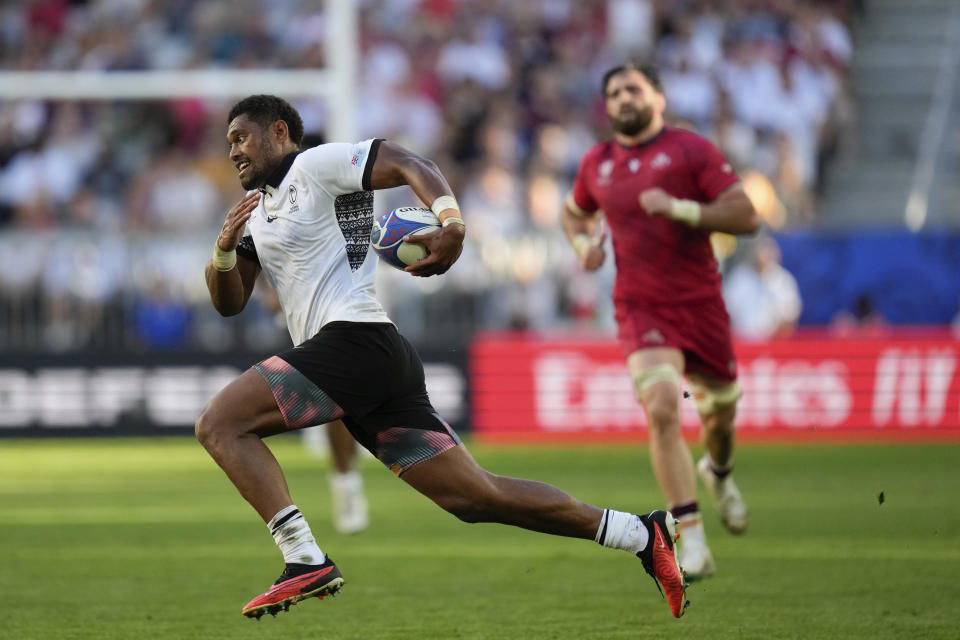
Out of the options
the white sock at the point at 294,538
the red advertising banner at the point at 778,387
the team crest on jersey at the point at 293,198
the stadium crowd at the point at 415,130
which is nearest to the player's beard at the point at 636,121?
the team crest on jersey at the point at 293,198

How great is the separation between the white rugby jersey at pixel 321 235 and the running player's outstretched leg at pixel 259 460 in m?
0.44

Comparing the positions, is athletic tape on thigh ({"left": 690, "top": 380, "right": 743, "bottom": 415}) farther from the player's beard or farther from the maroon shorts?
the player's beard

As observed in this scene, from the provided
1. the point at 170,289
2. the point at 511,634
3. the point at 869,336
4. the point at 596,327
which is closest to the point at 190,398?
the point at 170,289

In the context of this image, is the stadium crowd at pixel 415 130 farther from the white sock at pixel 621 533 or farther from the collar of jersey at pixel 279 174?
the collar of jersey at pixel 279 174

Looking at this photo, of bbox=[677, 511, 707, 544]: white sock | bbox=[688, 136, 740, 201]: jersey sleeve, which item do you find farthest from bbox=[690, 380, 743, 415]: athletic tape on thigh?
bbox=[688, 136, 740, 201]: jersey sleeve

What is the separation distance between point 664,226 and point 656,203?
0.62 metres

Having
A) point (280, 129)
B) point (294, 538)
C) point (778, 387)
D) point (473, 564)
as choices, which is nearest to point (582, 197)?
point (473, 564)

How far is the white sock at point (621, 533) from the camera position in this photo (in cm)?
646

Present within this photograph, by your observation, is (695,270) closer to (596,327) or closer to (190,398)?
(596,327)

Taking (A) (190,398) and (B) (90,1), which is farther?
(B) (90,1)

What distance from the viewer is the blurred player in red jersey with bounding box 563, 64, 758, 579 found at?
26.5 ft

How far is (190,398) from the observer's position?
17969 mm

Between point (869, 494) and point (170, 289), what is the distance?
8.92 meters

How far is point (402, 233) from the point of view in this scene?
19.8 ft
